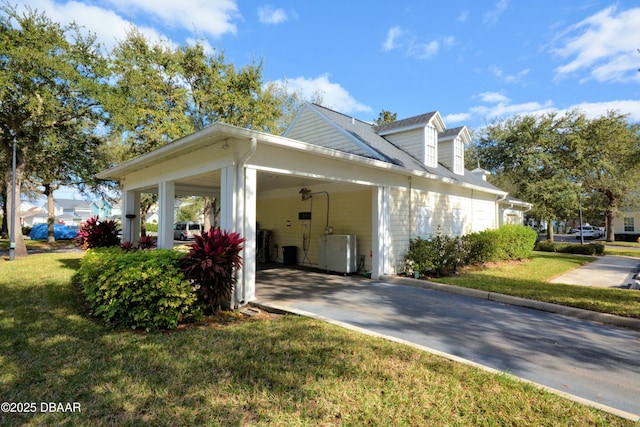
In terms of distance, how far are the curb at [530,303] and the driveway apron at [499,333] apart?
207 mm

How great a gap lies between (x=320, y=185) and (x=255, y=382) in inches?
301

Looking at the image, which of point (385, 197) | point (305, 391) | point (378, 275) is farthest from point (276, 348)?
point (385, 197)

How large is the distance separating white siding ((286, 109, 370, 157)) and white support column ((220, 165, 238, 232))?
504 centimetres

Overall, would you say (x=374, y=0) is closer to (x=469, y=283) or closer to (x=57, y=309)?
(x=469, y=283)

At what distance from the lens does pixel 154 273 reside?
14.8 ft

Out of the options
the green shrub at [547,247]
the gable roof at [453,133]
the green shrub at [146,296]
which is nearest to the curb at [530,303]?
the green shrub at [146,296]

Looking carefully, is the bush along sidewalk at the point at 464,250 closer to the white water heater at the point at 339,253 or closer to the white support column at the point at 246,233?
the white water heater at the point at 339,253

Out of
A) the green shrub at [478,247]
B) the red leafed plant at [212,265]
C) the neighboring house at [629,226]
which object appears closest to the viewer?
the red leafed plant at [212,265]

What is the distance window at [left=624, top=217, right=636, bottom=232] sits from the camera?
35109mm

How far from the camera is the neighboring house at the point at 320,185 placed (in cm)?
564

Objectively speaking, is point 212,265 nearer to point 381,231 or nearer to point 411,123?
point 381,231

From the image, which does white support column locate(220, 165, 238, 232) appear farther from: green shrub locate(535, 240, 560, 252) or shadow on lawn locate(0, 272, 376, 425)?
green shrub locate(535, 240, 560, 252)

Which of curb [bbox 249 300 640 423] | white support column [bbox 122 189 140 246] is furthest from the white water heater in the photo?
white support column [bbox 122 189 140 246]

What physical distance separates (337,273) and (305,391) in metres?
6.84
